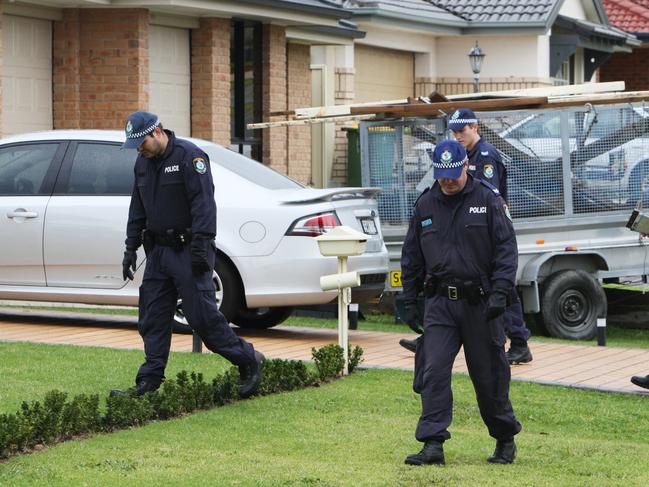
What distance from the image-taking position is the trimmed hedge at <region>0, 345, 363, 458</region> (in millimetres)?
7211

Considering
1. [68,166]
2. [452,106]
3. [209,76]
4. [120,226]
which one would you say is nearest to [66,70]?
[209,76]

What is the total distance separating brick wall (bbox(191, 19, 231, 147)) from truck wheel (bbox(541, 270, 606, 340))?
24.4 feet

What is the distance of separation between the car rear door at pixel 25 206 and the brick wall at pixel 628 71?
2481cm

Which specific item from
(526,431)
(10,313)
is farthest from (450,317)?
(10,313)

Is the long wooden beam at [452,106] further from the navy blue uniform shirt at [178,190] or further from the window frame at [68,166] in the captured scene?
the navy blue uniform shirt at [178,190]

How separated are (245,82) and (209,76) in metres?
1.29

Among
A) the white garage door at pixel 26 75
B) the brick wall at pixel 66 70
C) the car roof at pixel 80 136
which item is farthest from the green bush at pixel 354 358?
the brick wall at pixel 66 70

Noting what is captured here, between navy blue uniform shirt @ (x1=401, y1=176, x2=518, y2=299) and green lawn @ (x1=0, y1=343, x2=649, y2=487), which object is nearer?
green lawn @ (x1=0, y1=343, x2=649, y2=487)

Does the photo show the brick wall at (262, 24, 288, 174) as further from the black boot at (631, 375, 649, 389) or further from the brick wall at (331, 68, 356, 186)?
the black boot at (631, 375, 649, 389)

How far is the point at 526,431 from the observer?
828cm

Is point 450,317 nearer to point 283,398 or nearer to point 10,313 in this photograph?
point 283,398

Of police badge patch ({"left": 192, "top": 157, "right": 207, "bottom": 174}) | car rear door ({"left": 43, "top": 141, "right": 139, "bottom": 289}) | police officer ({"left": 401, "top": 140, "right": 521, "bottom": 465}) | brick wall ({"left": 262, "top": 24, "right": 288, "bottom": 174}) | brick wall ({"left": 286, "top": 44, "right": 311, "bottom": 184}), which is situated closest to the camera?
police officer ({"left": 401, "top": 140, "right": 521, "bottom": 465})

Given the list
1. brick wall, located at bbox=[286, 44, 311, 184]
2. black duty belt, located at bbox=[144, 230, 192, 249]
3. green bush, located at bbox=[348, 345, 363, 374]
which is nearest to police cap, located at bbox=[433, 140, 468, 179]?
black duty belt, located at bbox=[144, 230, 192, 249]

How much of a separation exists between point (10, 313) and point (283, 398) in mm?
5304
